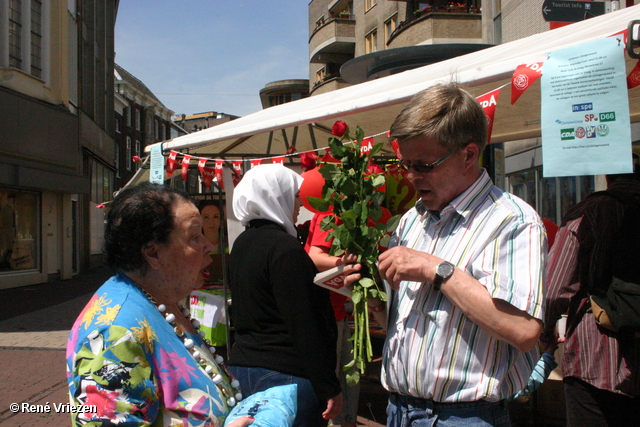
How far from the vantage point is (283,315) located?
2100mm

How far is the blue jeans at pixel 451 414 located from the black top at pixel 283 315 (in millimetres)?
521

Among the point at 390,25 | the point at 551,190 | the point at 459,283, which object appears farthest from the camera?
the point at 390,25

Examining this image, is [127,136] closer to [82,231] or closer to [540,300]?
[82,231]

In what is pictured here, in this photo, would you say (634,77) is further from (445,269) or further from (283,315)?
(283,315)

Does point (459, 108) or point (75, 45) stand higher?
point (75, 45)

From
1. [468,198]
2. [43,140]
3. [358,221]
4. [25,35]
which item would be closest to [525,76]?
[468,198]

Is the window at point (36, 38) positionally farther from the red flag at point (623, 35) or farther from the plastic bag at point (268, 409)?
the red flag at point (623, 35)

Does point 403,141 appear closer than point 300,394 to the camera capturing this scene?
Yes

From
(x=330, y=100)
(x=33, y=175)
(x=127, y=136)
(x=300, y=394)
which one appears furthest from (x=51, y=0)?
(x=127, y=136)

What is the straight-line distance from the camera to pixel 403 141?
160cm

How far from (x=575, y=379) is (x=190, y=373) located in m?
1.77

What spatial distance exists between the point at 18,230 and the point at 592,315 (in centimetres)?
1645

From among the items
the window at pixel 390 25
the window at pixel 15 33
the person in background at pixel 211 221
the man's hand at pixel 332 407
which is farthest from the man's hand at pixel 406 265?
the window at pixel 390 25

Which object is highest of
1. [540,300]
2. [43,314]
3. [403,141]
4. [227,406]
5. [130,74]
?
[130,74]
